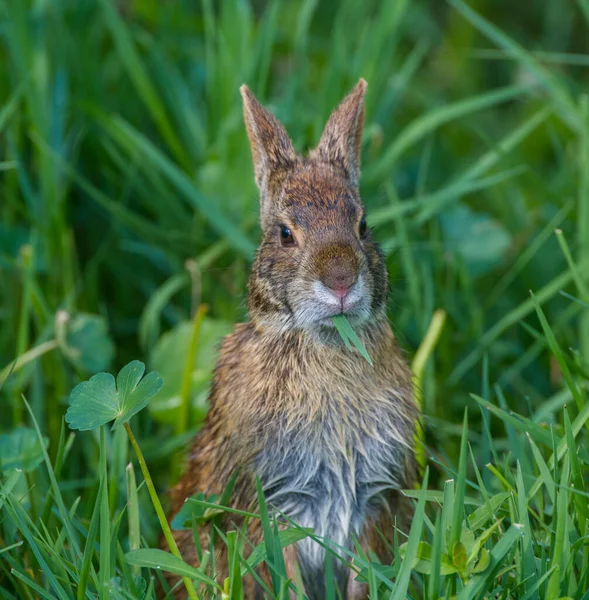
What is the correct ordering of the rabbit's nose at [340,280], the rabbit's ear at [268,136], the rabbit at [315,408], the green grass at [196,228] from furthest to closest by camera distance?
1. the green grass at [196,228]
2. the rabbit's ear at [268,136]
3. the rabbit at [315,408]
4. the rabbit's nose at [340,280]

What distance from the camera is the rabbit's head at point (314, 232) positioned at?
2836mm

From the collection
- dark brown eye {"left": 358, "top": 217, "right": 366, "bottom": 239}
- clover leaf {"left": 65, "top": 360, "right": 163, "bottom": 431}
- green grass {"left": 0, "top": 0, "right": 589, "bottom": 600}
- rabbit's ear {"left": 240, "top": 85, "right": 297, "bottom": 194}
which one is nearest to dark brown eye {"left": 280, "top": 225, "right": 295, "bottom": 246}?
dark brown eye {"left": 358, "top": 217, "right": 366, "bottom": 239}

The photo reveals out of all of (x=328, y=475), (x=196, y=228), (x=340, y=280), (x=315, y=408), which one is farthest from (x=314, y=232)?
(x=196, y=228)

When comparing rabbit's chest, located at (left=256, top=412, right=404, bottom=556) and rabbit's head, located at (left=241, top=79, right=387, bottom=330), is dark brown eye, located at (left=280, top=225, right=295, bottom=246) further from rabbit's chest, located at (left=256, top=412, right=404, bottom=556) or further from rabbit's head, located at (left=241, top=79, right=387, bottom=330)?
rabbit's chest, located at (left=256, top=412, right=404, bottom=556)

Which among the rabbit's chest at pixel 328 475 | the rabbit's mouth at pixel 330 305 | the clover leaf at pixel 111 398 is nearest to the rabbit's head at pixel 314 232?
the rabbit's mouth at pixel 330 305

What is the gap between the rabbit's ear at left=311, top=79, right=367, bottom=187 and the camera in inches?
134

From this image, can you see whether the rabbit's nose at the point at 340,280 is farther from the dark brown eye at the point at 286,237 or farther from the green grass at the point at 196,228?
the green grass at the point at 196,228

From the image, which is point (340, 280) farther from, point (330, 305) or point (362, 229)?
point (362, 229)

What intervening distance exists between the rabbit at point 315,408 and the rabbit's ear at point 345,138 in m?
0.19

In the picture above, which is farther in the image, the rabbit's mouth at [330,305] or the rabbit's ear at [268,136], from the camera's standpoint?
the rabbit's ear at [268,136]

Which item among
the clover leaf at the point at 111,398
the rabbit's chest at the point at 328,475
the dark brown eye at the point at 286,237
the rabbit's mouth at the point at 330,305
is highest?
the dark brown eye at the point at 286,237

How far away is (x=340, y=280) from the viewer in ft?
9.13

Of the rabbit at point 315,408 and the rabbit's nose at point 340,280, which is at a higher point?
the rabbit's nose at point 340,280

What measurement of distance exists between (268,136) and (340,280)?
0.78 meters
